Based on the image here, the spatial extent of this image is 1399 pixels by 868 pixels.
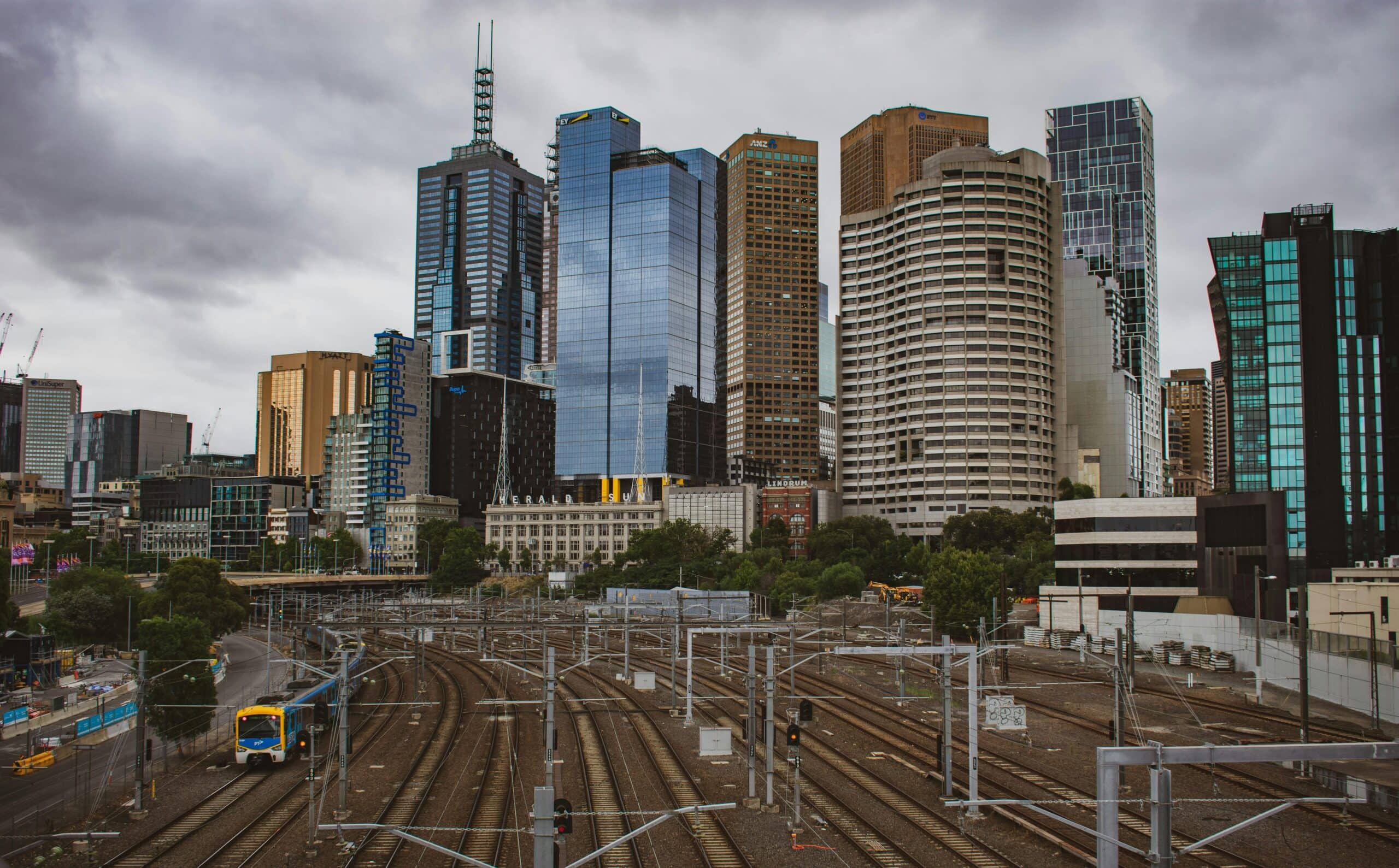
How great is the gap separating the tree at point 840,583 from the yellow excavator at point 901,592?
10.7ft

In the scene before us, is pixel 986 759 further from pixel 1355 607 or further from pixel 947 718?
pixel 1355 607

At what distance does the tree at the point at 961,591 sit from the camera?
9075 centimetres

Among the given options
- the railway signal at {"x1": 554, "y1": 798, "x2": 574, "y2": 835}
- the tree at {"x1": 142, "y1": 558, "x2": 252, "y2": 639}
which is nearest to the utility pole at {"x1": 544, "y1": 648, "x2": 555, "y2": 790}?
the railway signal at {"x1": 554, "y1": 798, "x2": 574, "y2": 835}

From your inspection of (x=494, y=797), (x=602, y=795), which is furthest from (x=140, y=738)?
(x=602, y=795)

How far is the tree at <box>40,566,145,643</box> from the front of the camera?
88188 millimetres

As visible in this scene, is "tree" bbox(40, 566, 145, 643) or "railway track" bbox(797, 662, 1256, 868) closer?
"railway track" bbox(797, 662, 1256, 868)

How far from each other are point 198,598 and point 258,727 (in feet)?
165

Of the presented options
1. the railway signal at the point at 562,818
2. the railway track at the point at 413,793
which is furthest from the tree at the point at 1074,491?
the railway signal at the point at 562,818

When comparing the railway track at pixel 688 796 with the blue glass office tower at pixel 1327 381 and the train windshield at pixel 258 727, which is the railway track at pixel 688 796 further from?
the blue glass office tower at pixel 1327 381

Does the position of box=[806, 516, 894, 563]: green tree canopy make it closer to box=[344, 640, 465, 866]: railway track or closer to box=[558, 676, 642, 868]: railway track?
box=[344, 640, 465, 866]: railway track

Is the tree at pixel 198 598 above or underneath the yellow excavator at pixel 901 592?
above

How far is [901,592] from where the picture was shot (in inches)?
5271

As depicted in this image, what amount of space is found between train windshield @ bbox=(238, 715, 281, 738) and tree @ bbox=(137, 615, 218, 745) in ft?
6.08

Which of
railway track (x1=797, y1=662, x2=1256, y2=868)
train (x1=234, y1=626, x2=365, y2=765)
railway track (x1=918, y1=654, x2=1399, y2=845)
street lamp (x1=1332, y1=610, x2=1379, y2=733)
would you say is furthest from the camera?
train (x1=234, y1=626, x2=365, y2=765)
